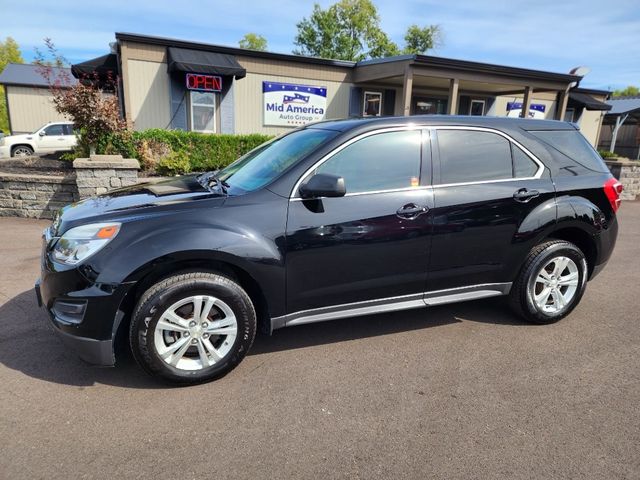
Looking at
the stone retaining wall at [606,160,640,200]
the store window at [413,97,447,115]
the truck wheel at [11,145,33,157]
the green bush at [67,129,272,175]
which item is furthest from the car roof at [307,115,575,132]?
the truck wheel at [11,145,33,157]

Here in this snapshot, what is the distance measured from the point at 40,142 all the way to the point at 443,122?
65.0ft

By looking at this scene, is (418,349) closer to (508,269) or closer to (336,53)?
(508,269)

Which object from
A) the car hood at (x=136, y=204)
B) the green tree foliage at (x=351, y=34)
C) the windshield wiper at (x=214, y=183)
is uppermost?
the green tree foliage at (x=351, y=34)

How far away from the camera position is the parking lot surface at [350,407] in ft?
7.86

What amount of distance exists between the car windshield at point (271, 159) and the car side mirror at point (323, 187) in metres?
0.29

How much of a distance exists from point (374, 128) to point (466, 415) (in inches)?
84.4

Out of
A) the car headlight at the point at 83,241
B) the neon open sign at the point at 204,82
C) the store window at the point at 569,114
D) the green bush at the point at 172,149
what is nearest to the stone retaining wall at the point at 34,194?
the green bush at the point at 172,149

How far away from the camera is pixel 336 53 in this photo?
4575 cm

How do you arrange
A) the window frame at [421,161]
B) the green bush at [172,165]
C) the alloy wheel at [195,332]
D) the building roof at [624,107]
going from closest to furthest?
the alloy wheel at [195,332] → the window frame at [421,161] → the green bush at [172,165] → the building roof at [624,107]

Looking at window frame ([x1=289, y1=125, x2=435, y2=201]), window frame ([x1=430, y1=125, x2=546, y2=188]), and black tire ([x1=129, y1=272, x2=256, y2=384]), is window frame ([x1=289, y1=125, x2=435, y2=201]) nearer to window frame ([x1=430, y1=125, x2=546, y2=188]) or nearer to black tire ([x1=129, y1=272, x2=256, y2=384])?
window frame ([x1=430, y1=125, x2=546, y2=188])

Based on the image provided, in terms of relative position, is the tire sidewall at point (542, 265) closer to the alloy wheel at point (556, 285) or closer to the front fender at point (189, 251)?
the alloy wheel at point (556, 285)

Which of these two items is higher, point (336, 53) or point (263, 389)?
point (336, 53)

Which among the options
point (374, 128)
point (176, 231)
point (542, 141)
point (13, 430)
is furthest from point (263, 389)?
point (542, 141)

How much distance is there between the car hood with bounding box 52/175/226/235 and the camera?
3.06 m
